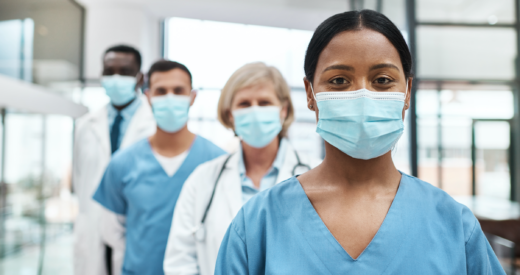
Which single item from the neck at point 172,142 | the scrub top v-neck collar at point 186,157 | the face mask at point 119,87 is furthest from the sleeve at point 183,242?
the face mask at point 119,87

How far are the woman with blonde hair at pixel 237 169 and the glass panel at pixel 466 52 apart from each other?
7.55 feet

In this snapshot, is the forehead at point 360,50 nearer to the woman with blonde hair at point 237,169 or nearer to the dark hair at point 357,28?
the dark hair at point 357,28

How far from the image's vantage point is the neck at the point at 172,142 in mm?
1730

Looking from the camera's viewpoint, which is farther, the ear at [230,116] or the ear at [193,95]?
the ear at [193,95]

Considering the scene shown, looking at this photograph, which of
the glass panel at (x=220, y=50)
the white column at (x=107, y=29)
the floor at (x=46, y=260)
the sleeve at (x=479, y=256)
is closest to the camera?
the sleeve at (x=479, y=256)

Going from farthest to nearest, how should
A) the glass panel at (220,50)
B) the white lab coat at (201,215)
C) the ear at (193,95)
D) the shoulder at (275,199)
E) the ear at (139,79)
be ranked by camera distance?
the glass panel at (220,50) < the ear at (139,79) < the ear at (193,95) < the white lab coat at (201,215) < the shoulder at (275,199)

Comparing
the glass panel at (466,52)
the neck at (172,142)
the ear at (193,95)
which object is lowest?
the neck at (172,142)

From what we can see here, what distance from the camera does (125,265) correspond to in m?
1.58

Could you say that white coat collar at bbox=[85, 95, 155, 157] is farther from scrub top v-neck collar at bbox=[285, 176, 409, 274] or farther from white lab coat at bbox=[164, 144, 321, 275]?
scrub top v-neck collar at bbox=[285, 176, 409, 274]

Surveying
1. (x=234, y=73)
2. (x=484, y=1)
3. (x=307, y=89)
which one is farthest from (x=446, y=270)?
(x=484, y=1)

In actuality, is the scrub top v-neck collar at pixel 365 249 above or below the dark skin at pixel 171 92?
below

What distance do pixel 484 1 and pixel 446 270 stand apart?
354 centimetres

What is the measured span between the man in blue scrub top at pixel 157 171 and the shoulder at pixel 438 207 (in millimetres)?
1086

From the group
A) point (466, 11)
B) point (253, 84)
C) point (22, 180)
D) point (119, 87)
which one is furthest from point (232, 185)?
point (22, 180)
